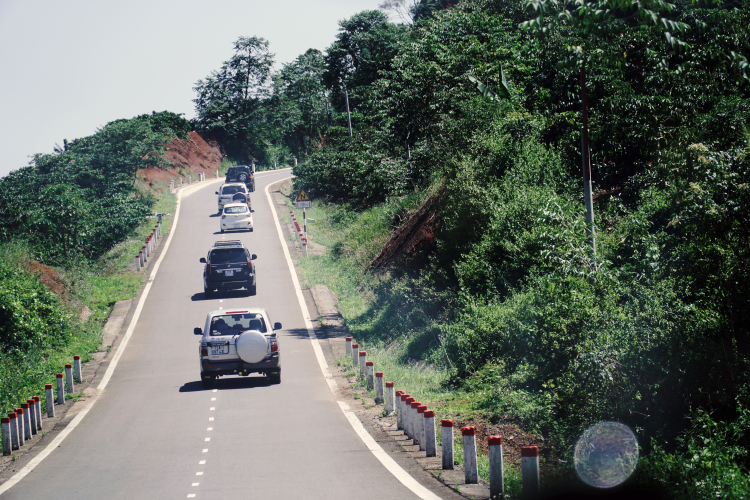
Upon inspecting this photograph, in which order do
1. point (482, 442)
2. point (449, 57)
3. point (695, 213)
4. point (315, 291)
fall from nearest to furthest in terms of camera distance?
point (695, 213) → point (482, 442) → point (449, 57) → point (315, 291)

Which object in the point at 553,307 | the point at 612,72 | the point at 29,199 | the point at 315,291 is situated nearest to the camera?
the point at 553,307

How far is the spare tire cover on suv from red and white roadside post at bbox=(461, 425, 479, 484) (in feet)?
24.0

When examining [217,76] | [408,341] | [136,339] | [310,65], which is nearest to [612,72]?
[408,341]

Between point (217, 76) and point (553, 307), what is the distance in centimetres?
8009

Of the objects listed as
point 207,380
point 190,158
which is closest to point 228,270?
point 207,380

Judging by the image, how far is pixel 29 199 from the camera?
34406mm

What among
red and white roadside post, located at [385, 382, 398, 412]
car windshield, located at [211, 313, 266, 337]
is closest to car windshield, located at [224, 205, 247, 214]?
car windshield, located at [211, 313, 266, 337]

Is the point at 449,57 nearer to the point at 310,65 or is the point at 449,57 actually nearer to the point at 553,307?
the point at 553,307

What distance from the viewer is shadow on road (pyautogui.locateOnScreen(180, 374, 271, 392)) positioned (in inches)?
631

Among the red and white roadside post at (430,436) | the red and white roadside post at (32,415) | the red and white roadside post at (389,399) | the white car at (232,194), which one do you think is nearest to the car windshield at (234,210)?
the white car at (232,194)

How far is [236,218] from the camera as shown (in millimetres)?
38969

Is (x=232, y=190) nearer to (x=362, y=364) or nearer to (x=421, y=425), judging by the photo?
(x=362, y=364)

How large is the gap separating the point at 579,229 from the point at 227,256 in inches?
636

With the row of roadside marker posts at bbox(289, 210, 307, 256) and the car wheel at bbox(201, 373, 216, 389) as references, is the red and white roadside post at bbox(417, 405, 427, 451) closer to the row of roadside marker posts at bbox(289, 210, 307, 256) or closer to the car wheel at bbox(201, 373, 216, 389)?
the car wheel at bbox(201, 373, 216, 389)
